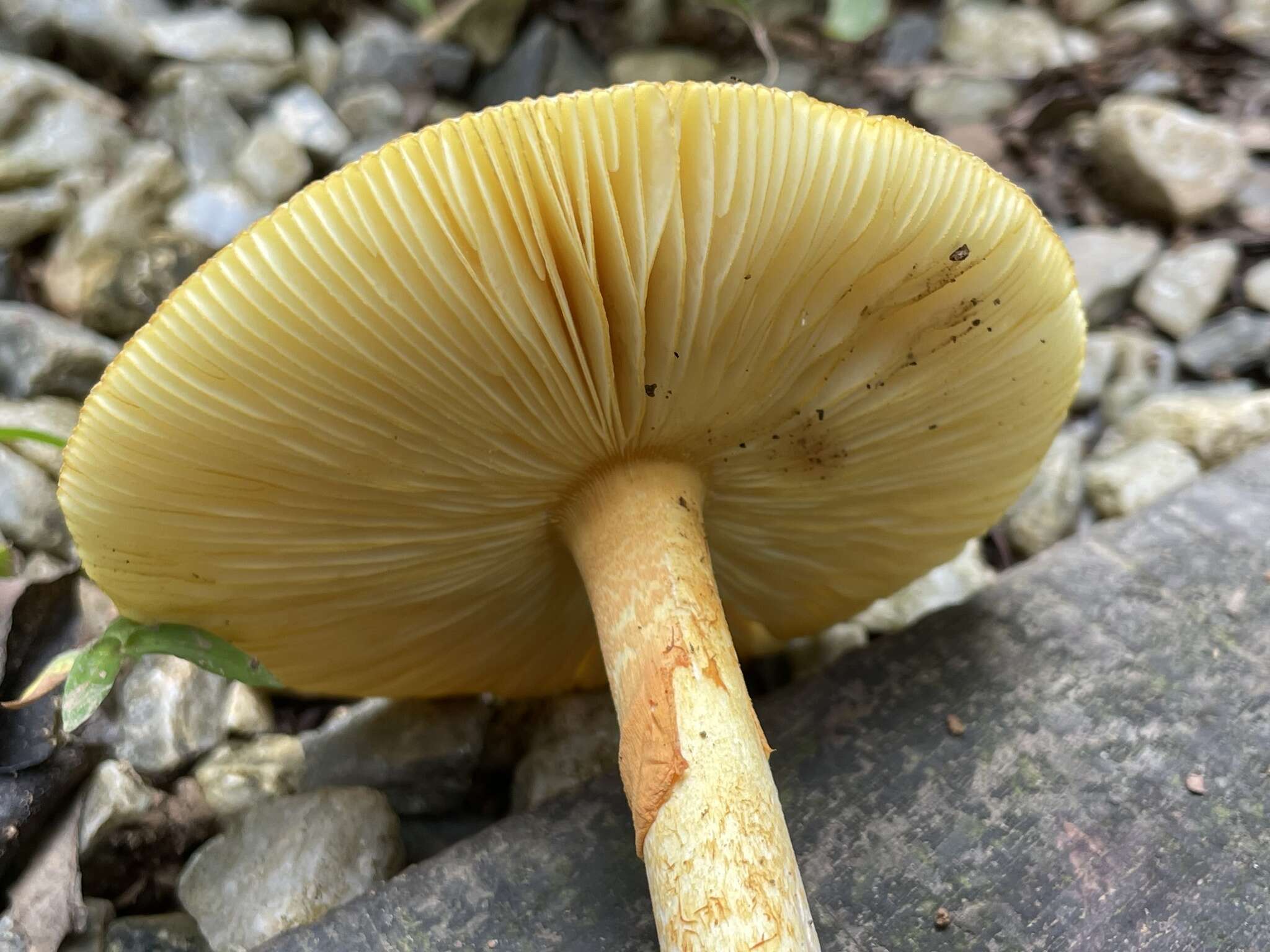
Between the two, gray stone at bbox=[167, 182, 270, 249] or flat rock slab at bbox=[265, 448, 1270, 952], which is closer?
flat rock slab at bbox=[265, 448, 1270, 952]

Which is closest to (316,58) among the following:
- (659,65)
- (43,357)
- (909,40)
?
(659,65)

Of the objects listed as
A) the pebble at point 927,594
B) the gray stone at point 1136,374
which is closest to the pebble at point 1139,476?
the gray stone at point 1136,374

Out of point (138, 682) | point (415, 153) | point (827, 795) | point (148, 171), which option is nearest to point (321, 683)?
point (138, 682)

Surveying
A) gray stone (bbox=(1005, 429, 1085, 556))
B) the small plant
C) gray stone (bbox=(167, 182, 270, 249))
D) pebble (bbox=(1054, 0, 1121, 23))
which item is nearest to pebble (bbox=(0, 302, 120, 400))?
gray stone (bbox=(167, 182, 270, 249))

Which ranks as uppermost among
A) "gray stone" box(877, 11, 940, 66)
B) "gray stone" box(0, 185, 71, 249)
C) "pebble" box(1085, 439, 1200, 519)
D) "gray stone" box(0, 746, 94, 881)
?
"gray stone" box(0, 185, 71, 249)

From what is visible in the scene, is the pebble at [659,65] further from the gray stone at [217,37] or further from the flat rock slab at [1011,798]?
the flat rock slab at [1011,798]

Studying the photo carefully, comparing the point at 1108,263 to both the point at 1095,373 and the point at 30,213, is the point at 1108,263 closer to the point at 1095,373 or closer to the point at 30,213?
the point at 1095,373

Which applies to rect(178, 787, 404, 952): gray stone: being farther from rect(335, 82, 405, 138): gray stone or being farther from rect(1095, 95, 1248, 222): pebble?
rect(1095, 95, 1248, 222): pebble

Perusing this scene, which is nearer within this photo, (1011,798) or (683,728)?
(683,728)
